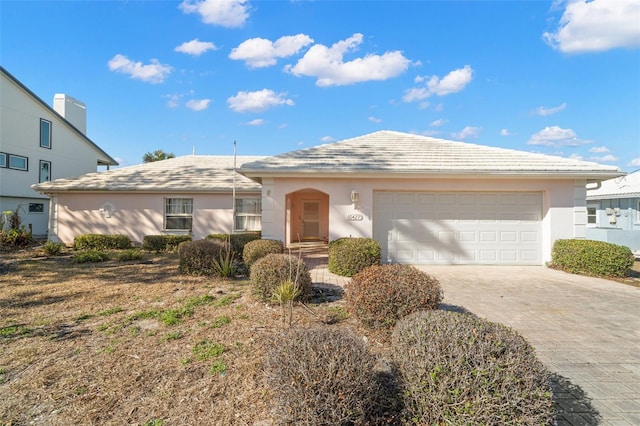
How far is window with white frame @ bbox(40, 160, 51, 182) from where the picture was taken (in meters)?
18.5

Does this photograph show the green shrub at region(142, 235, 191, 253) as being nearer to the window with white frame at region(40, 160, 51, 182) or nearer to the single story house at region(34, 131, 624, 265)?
the single story house at region(34, 131, 624, 265)

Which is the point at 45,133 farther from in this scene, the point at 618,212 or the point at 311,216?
the point at 618,212

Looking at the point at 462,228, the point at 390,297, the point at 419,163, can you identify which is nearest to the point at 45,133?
the point at 419,163

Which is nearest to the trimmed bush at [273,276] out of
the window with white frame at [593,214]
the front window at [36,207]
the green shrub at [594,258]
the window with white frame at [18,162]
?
the green shrub at [594,258]

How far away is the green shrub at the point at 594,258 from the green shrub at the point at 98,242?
52.7ft

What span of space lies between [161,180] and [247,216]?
4.57 meters

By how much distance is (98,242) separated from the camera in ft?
42.4

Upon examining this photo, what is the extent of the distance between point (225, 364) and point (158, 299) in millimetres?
3232

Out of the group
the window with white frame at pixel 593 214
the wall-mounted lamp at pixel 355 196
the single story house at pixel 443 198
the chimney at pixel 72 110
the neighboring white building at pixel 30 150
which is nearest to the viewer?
the single story house at pixel 443 198

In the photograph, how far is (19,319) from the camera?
4992 mm

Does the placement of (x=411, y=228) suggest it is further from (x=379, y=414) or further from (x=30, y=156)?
(x=30, y=156)

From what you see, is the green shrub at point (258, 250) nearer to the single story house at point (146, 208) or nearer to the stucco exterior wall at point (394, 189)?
the stucco exterior wall at point (394, 189)

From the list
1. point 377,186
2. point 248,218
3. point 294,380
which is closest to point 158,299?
point 294,380

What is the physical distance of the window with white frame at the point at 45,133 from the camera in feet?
60.5
